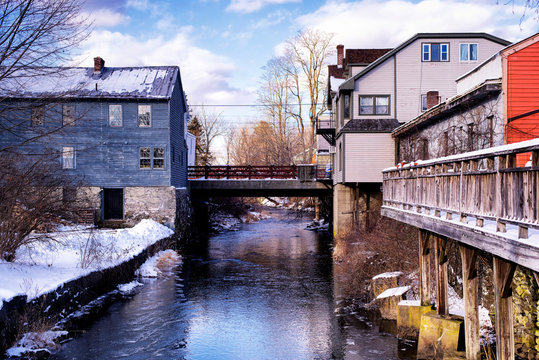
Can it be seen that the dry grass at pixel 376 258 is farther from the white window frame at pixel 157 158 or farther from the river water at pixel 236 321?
the white window frame at pixel 157 158

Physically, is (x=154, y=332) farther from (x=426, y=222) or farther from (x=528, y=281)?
(x=528, y=281)

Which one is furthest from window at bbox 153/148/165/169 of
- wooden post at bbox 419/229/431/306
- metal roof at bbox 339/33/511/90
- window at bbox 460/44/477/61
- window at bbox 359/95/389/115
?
wooden post at bbox 419/229/431/306

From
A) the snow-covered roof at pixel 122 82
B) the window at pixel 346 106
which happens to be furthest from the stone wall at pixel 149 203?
the window at pixel 346 106

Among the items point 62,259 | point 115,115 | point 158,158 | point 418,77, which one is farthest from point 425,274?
point 115,115

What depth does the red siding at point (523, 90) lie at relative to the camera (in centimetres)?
1451

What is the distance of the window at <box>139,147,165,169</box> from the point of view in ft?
100

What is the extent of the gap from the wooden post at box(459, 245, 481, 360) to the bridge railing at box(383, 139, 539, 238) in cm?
87

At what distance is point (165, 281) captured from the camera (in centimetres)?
2031

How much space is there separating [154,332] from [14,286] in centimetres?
384

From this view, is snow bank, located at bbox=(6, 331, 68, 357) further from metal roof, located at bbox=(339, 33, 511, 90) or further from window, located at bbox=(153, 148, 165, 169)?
metal roof, located at bbox=(339, 33, 511, 90)

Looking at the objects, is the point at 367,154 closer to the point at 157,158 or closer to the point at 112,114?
the point at 157,158

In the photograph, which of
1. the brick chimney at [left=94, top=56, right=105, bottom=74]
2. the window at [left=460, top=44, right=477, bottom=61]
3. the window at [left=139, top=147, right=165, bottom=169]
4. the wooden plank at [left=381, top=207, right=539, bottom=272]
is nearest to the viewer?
the wooden plank at [left=381, top=207, right=539, bottom=272]

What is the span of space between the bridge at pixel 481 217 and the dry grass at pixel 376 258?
5373 mm

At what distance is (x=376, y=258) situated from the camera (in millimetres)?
20234
